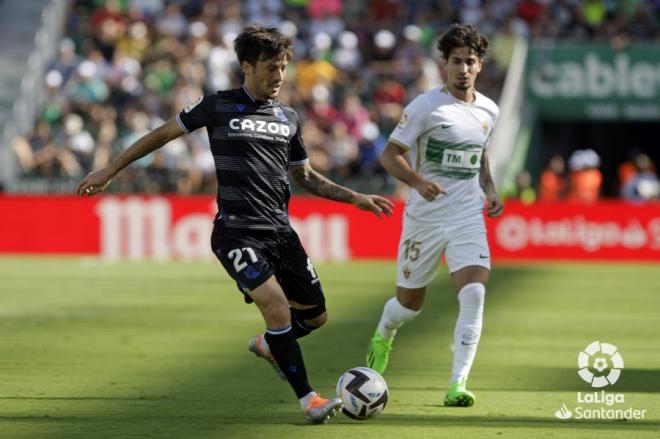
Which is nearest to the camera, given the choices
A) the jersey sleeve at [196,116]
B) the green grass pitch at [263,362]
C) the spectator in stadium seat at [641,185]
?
the green grass pitch at [263,362]

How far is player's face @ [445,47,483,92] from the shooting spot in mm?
9070

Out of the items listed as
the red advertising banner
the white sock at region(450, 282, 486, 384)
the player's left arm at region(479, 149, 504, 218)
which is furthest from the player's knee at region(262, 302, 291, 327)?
the red advertising banner

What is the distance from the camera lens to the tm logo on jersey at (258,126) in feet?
27.5

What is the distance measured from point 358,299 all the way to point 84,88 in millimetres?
12850

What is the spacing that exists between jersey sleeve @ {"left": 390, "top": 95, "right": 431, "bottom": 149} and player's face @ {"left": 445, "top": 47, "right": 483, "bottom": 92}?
25 centimetres

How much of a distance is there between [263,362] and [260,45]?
371 cm

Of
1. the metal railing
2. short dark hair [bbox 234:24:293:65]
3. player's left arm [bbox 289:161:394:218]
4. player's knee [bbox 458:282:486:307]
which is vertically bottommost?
player's knee [bbox 458:282:486:307]

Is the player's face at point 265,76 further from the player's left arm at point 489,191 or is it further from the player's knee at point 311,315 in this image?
the player's left arm at point 489,191

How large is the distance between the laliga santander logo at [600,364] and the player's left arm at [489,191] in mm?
1413

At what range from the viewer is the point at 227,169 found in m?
8.38

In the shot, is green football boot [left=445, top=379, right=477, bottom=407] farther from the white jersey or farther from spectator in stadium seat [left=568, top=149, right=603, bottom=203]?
spectator in stadium seat [left=568, top=149, right=603, bottom=203]

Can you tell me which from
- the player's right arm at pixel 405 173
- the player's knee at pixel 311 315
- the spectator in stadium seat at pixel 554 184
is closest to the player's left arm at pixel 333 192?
the player's right arm at pixel 405 173

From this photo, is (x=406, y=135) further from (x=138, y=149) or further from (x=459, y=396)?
(x=138, y=149)

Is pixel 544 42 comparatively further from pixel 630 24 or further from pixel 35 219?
pixel 35 219
